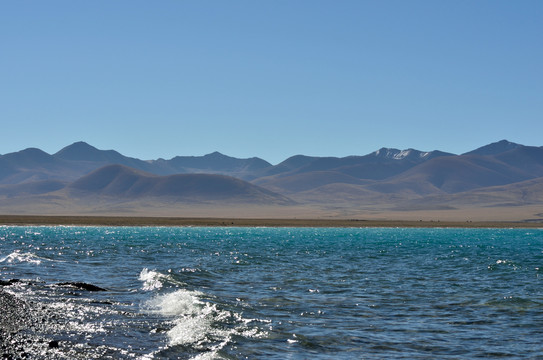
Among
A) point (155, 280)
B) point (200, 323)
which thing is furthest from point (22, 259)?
point (200, 323)

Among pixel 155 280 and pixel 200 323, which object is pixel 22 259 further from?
pixel 200 323

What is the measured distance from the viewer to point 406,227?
17575cm

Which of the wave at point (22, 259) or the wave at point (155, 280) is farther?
the wave at point (22, 259)

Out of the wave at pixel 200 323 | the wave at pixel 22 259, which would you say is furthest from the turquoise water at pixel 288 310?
the wave at pixel 22 259

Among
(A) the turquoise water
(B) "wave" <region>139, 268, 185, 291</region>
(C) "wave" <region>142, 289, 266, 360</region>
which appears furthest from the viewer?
(B) "wave" <region>139, 268, 185, 291</region>

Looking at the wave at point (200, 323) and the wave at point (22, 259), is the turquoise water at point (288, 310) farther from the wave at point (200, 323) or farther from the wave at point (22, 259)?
the wave at point (22, 259)

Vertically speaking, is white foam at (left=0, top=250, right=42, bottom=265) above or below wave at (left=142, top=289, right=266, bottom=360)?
above

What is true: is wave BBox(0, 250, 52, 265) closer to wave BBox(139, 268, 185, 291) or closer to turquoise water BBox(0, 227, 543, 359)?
turquoise water BBox(0, 227, 543, 359)

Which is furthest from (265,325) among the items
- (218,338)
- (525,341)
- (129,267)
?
(129,267)

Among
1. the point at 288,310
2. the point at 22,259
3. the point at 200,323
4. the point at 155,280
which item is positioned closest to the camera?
the point at 200,323

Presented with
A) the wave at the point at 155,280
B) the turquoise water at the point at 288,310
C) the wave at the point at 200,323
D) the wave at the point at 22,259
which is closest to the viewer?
the turquoise water at the point at 288,310

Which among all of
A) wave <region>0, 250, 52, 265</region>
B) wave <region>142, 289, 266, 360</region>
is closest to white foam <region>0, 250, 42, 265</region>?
wave <region>0, 250, 52, 265</region>

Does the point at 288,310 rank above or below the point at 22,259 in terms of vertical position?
below

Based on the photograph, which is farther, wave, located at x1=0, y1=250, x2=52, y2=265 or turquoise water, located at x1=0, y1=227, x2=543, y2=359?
wave, located at x1=0, y1=250, x2=52, y2=265
